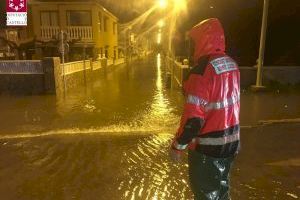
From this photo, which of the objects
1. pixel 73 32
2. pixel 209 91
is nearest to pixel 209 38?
pixel 209 91

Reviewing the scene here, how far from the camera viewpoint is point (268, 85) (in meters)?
14.8

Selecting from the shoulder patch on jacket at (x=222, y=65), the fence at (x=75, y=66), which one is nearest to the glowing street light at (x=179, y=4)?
the fence at (x=75, y=66)

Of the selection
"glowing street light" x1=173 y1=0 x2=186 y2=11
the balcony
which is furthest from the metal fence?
the balcony

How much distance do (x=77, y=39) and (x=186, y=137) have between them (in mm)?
26455

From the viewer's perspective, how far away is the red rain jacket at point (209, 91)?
2.82 metres

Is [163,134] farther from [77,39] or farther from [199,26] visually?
[77,39]

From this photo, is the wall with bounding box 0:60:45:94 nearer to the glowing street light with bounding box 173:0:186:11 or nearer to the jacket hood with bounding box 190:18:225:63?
the glowing street light with bounding box 173:0:186:11

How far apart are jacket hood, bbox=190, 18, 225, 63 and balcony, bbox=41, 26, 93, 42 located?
1057 inches

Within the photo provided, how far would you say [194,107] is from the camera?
9.21 feet

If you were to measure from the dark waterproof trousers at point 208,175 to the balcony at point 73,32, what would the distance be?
27.0 metres

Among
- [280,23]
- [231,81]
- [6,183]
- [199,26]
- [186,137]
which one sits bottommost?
[6,183]

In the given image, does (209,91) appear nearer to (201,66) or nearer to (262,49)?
(201,66)

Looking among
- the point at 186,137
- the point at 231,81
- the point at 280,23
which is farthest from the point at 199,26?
the point at 280,23

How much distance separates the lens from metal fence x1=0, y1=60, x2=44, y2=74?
14.9 meters
